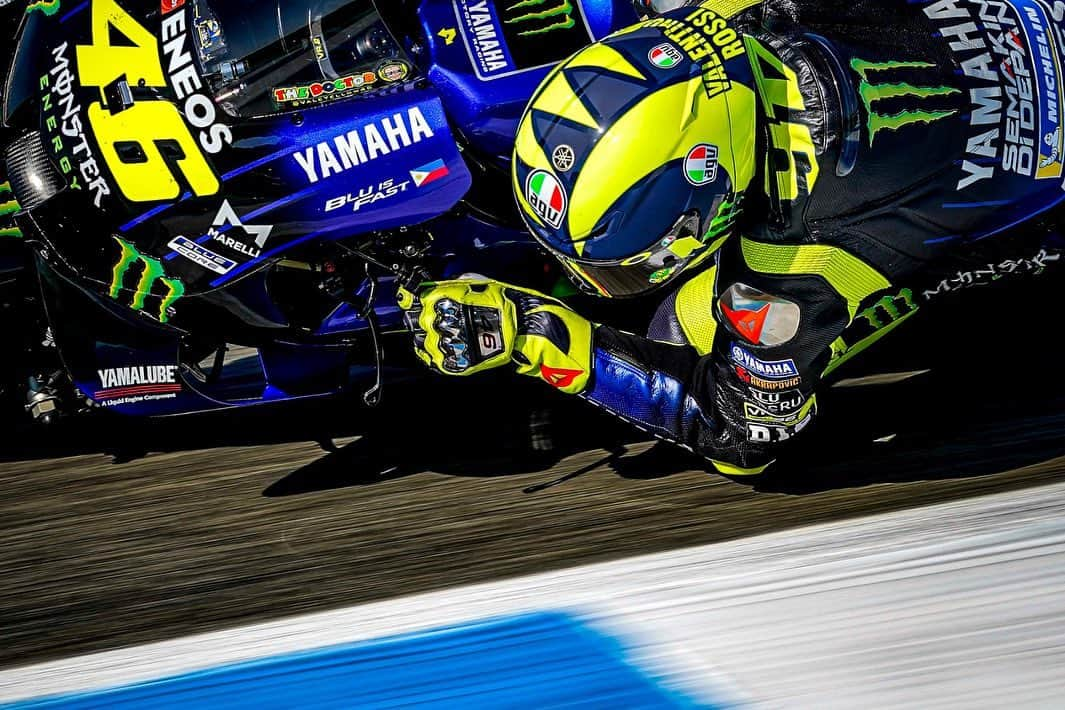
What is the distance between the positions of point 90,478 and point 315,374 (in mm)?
980

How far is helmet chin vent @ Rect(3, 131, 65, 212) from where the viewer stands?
280 centimetres

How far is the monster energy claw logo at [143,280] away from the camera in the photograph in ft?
9.37

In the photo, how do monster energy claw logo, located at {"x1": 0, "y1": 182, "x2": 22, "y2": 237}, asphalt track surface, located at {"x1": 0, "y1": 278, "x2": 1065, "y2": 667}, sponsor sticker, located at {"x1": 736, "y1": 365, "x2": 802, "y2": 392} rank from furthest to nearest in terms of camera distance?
monster energy claw logo, located at {"x1": 0, "y1": 182, "x2": 22, "y2": 237}, asphalt track surface, located at {"x1": 0, "y1": 278, "x2": 1065, "y2": 667}, sponsor sticker, located at {"x1": 736, "y1": 365, "x2": 802, "y2": 392}

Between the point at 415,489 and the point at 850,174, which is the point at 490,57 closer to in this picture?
the point at 850,174

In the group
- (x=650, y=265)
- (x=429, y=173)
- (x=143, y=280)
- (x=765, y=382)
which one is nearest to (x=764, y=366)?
(x=765, y=382)

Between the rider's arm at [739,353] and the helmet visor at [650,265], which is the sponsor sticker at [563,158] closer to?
the helmet visor at [650,265]

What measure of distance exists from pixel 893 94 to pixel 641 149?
0.65 meters

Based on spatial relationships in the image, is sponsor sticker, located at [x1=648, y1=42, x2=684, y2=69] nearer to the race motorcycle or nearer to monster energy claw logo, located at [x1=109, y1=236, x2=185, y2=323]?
the race motorcycle

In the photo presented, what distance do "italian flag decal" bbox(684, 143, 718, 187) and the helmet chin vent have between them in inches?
70.1

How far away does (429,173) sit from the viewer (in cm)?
283

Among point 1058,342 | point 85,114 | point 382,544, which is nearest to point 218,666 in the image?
point 382,544

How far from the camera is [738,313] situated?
2660mm

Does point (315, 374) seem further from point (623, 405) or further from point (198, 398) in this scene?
point (623, 405)

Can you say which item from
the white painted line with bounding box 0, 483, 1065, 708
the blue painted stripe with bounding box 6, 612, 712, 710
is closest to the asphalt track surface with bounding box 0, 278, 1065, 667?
the white painted line with bounding box 0, 483, 1065, 708
